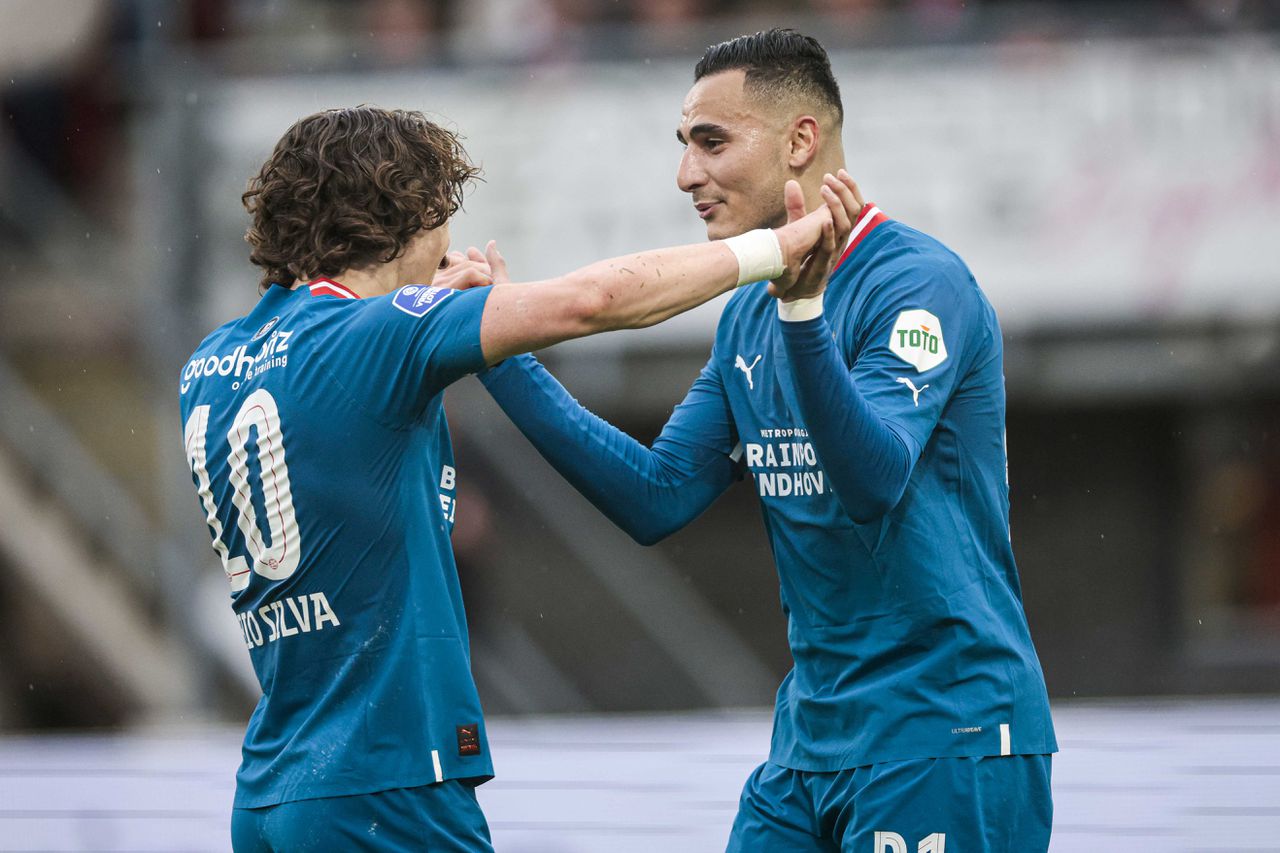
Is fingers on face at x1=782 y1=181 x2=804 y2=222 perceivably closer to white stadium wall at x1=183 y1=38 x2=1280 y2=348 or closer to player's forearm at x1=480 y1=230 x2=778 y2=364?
player's forearm at x1=480 y1=230 x2=778 y2=364

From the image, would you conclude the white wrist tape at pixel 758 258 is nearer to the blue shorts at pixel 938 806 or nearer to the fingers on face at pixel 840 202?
the fingers on face at pixel 840 202

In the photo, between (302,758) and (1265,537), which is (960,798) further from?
(1265,537)

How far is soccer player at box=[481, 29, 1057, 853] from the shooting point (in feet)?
10.9

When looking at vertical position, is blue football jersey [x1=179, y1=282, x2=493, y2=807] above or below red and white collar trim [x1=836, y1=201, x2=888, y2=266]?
below

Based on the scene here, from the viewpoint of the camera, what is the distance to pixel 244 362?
3305 millimetres

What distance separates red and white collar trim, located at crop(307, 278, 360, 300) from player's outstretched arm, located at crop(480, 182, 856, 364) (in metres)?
0.38

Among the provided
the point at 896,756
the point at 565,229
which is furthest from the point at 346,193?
the point at 565,229

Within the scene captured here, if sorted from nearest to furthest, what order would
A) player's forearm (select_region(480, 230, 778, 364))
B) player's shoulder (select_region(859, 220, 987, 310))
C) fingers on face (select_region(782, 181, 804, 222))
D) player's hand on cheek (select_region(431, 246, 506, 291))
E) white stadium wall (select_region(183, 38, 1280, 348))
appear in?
player's forearm (select_region(480, 230, 778, 364))
fingers on face (select_region(782, 181, 804, 222))
player's shoulder (select_region(859, 220, 987, 310))
player's hand on cheek (select_region(431, 246, 506, 291))
white stadium wall (select_region(183, 38, 1280, 348))

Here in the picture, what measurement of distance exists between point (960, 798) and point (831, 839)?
33 cm

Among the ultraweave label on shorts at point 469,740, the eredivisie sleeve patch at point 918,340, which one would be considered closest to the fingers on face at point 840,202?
the eredivisie sleeve patch at point 918,340

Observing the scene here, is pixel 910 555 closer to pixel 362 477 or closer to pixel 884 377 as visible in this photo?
pixel 884 377

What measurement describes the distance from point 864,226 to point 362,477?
1288 mm

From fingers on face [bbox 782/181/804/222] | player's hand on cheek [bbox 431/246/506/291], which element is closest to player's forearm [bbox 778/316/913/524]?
fingers on face [bbox 782/181/804/222]

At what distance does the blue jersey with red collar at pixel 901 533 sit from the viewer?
3379 mm
